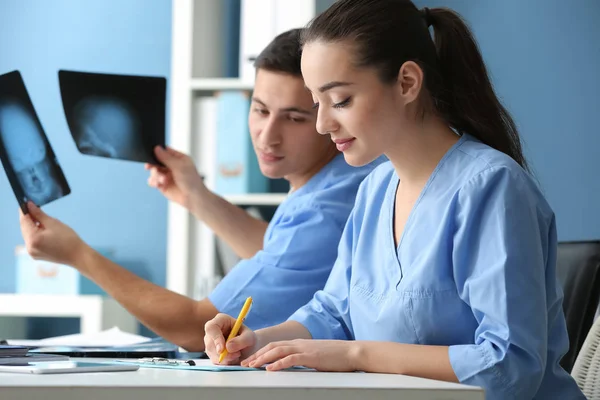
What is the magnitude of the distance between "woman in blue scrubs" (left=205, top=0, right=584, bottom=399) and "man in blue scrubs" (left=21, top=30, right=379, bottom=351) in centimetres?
24

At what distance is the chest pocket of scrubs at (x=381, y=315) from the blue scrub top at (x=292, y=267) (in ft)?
1.15

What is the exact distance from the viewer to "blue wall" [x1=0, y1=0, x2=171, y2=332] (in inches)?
135

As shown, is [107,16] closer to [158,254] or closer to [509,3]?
[158,254]

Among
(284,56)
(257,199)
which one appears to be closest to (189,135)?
(257,199)

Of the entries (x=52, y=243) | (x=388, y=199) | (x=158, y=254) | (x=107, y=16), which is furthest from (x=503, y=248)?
(x=107, y=16)

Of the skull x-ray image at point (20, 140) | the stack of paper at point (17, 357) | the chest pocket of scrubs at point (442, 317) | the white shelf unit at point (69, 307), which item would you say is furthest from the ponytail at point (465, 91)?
the white shelf unit at point (69, 307)

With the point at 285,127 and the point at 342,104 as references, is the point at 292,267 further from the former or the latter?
the point at 342,104

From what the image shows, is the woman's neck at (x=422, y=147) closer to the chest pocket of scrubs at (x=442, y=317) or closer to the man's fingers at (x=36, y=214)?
the chest pocket of scrubs at (x=442, y=317)

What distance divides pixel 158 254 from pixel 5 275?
2.00 feet

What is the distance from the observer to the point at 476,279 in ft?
3.68

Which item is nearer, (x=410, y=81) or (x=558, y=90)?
(x=410, y=81)

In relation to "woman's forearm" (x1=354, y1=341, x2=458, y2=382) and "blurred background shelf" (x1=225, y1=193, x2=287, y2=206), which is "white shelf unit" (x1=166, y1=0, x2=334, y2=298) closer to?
"blurred background shelf" (x1=225, y1=193, x2=287, y2=206)

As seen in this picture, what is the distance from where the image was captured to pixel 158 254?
341 centimetres

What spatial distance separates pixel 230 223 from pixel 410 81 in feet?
3.25
